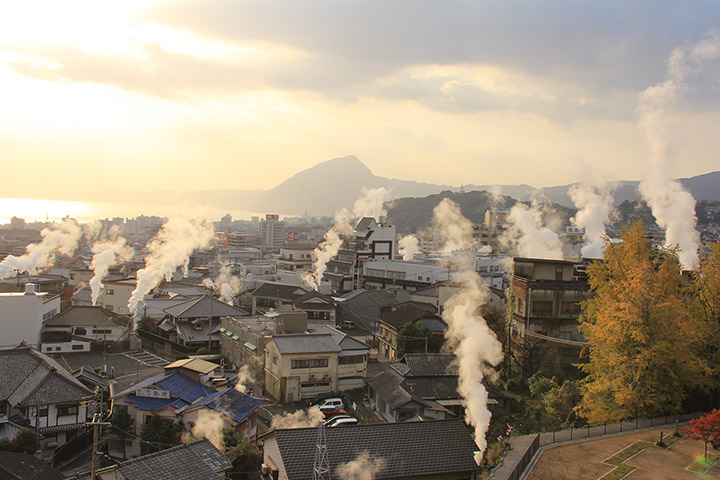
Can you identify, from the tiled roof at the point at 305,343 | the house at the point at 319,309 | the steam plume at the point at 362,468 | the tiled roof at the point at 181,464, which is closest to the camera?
the tiled roof at the point at 181,464

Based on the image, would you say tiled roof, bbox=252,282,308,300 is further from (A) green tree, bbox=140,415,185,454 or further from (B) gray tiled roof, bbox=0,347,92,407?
(A) green tree, bbox=140,415,185,454

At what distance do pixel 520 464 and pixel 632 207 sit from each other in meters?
110

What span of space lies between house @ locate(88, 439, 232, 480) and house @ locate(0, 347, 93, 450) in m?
5.76

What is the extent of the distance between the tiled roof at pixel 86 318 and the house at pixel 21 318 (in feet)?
3.87

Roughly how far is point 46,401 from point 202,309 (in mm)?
13674

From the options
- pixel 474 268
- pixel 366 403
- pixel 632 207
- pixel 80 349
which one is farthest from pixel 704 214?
pixel 80 349

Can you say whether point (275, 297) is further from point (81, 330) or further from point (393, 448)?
point (393, 448)

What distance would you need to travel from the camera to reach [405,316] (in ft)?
101

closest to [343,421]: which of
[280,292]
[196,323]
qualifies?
[196,323]

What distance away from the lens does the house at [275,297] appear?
1555 inches

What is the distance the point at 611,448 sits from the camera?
13.3 metres

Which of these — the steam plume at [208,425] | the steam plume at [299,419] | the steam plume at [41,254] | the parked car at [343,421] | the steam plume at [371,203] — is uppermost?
the steam plume at [371,203]

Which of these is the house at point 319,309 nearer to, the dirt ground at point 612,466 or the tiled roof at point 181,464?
the tiled roof at point 181,464

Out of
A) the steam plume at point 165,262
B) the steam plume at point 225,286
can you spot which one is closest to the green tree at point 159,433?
the steam plume at point 165,262
